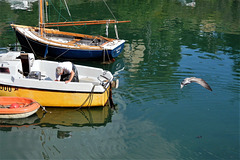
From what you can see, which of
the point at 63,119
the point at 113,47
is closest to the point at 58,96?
the point at 63,119

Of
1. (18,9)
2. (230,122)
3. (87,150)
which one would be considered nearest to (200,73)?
(230,122)

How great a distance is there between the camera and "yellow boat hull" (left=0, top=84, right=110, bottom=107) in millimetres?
12633

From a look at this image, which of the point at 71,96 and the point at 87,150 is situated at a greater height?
the point at 71,96

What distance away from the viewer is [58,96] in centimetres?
1270

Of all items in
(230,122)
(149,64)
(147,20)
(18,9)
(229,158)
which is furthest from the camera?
(18,9)

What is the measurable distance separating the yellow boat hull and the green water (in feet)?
1.09

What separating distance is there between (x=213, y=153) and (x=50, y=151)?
5.17 m

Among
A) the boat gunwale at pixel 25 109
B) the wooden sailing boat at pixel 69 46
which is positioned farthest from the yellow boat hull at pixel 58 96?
the wooden sailing boat at pixel 69 46

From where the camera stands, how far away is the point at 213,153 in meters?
10.3

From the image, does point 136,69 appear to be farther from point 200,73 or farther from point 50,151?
point 50,151

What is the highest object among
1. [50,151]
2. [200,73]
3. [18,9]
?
[18,9]

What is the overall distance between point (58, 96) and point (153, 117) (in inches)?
148

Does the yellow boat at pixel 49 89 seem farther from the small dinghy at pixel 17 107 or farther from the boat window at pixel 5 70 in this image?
the small dinghy at pixel 17 107

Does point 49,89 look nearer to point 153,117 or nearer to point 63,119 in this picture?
point 63,119
